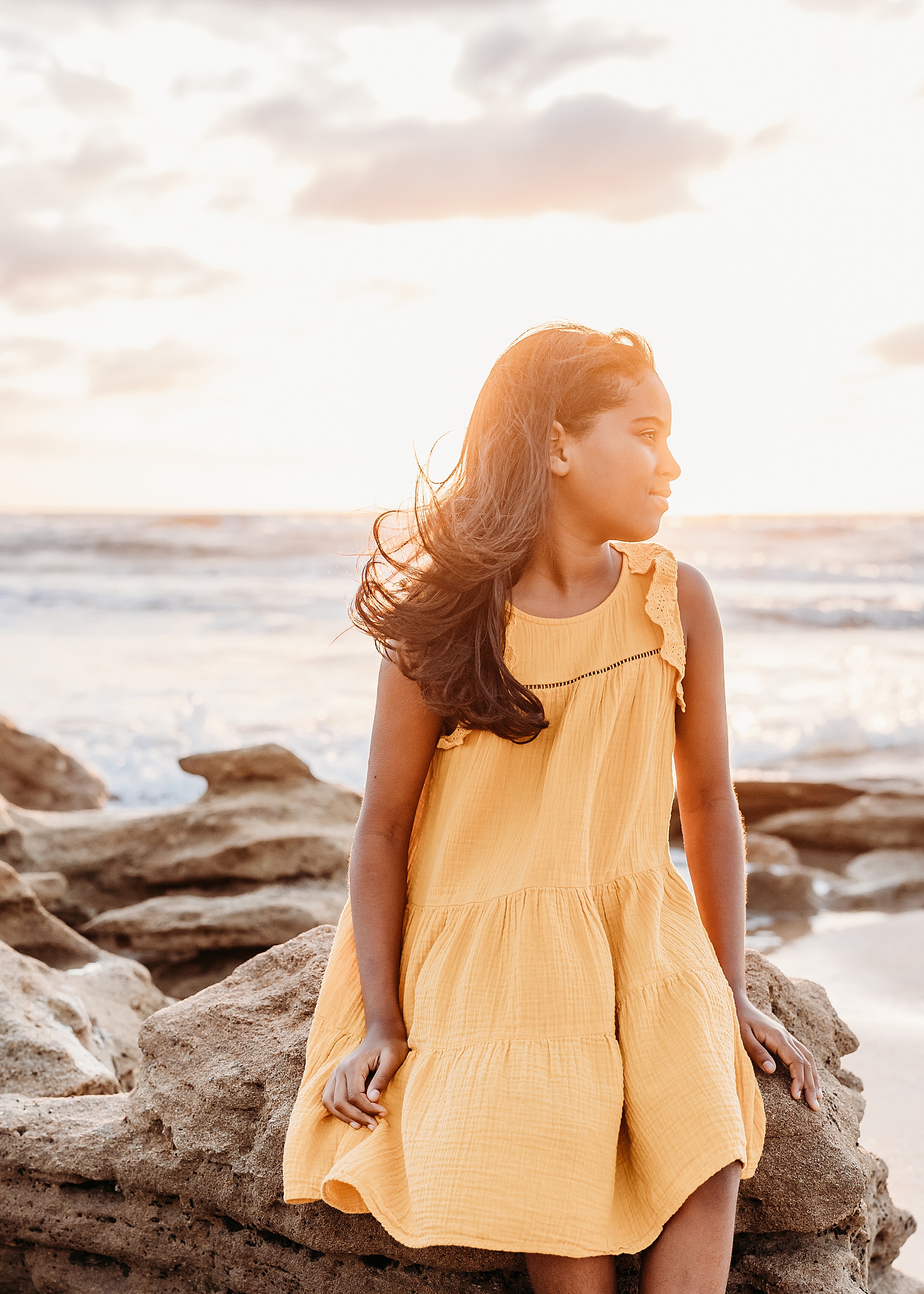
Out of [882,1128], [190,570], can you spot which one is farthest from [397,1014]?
[190,570]

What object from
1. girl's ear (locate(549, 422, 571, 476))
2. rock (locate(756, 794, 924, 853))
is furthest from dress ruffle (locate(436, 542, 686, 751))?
rock (locate(756, 794, 924, 853))

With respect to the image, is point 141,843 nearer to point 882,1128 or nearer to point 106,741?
point 882,1128

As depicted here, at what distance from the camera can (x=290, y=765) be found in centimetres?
576

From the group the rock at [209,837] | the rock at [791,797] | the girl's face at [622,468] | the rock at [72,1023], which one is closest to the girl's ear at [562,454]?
the girl's face at [622,468]

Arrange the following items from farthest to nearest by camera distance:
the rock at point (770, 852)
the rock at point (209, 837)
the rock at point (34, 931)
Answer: the rock at point (770, 852)
the rock at point (209, 837)
the rock at point (34, 931)

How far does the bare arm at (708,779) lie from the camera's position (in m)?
2.28

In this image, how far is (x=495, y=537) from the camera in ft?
7.43

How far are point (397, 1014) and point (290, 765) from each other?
3.78 meters

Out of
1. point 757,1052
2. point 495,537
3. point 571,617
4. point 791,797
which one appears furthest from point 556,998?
point 791,797

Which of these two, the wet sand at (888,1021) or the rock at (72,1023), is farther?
the wet sand at (888,1021)

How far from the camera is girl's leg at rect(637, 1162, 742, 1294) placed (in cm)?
173

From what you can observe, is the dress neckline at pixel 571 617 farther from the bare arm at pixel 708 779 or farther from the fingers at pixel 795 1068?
the fingers at pixel 795 1068

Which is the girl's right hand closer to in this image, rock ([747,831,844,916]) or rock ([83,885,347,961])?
rock ([83,885,347,961])

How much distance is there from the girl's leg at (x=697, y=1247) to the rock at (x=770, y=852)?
515 centimetres
